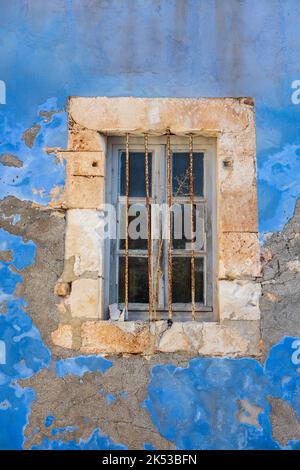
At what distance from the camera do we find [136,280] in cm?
348

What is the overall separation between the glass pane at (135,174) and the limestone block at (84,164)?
206mm

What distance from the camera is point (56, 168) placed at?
3.43m

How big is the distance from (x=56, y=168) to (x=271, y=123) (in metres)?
1.38

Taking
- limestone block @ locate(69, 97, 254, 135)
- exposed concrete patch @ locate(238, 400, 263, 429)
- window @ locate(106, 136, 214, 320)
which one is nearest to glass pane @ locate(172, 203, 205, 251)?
window @ locate(106, 136, 214, 320)

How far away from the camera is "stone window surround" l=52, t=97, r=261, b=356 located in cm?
327

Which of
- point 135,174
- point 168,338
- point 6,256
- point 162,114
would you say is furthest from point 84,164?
point 168,338

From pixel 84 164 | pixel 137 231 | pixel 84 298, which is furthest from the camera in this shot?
pixel 137 231

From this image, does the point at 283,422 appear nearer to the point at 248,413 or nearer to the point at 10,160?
the point at 248,413

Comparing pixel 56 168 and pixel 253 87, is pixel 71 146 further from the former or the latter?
pixel 253 87

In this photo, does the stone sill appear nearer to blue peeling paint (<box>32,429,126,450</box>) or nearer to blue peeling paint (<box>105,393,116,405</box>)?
blue peeling paint (<box>105,393,116,405</box>)

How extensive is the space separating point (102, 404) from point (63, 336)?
46 cm

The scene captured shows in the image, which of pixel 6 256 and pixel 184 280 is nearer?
pixel 6 256

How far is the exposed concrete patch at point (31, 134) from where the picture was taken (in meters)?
3.46
